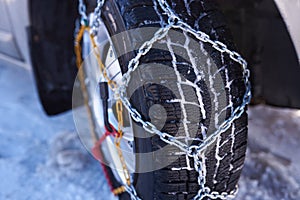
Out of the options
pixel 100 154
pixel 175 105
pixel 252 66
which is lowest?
pixel 100 154

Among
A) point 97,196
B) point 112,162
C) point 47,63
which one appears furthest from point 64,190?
point 47,63

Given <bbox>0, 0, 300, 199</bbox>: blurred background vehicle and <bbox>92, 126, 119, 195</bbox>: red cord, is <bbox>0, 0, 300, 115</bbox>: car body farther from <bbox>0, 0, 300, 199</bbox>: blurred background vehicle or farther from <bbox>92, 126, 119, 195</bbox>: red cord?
<bbox>92, 126, 119, 195</bbox>: red cord

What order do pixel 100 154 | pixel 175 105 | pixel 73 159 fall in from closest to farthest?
pixel 175 105 < pixel 100 154 < pixel 73 159

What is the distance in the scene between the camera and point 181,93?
888 millimetres

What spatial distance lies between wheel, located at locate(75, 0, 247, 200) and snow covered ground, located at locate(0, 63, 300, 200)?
1.47 feet

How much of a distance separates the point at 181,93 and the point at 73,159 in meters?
0.80

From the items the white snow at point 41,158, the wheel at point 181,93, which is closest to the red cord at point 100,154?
the white snow at point 41,158

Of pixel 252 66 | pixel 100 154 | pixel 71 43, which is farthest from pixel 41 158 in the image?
pixel 252 66

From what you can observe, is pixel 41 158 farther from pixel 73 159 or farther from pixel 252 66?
pixel 252 66

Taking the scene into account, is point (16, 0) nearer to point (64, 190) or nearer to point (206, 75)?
point (64, 190)

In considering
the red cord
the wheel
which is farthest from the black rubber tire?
the red cord

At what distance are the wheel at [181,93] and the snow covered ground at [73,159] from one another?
1.47 ft

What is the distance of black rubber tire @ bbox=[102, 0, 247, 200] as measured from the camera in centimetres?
90

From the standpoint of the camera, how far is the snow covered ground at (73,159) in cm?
139
